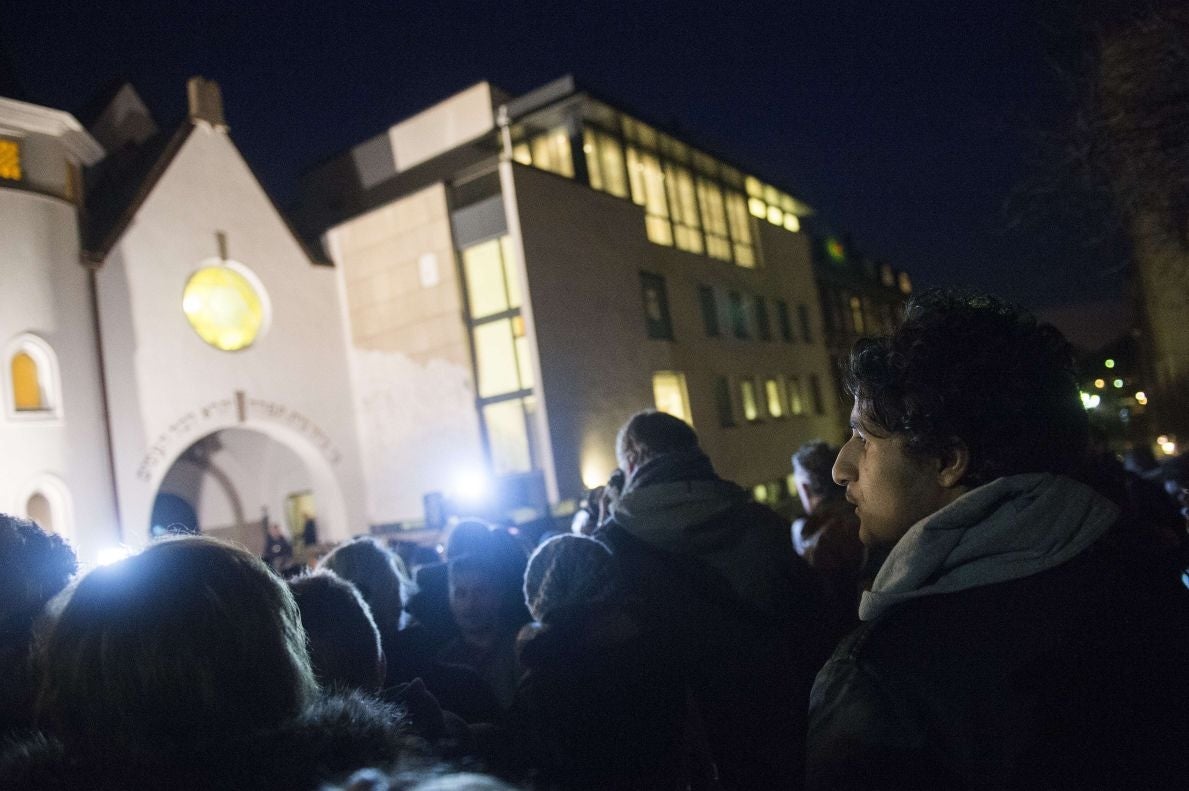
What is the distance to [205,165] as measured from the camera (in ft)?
51.1

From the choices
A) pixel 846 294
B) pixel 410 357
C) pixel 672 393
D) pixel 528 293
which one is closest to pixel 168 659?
pixel 528 293

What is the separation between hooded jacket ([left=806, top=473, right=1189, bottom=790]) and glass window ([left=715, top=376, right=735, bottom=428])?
68.0ft

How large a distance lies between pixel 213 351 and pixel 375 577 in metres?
13.4

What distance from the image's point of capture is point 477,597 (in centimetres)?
368

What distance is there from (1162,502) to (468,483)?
1306cm

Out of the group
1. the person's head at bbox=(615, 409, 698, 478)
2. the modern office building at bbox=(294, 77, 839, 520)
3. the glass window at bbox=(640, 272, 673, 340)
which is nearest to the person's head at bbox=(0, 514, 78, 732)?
the person's head at bbox=(615, 409, 698, 478)

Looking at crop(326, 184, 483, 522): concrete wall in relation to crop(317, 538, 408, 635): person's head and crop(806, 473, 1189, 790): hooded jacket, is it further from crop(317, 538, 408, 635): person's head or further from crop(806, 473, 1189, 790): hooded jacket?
crop(806, 473, 1189, 790): hooded jacket

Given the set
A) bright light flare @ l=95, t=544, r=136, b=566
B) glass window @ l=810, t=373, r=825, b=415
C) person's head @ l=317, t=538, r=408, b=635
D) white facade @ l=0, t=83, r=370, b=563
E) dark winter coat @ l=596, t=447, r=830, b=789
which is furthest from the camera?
glass window @ l=810, t=373, r=825, b=415

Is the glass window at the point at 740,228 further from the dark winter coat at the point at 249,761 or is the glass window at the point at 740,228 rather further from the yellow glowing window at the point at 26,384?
the dark winter coat at the point at 249,761

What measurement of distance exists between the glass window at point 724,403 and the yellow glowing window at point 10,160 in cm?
1702

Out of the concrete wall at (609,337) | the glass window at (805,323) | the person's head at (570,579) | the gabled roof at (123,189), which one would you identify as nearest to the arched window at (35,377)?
the gabled roof at (123,189)

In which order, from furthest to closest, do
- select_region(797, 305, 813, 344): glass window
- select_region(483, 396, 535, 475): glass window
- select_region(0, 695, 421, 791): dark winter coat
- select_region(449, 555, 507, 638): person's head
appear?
1. select_region(797, 305, 813, 344): glass window
2. select_region(483, 396, 535, 475): glass window
3. select_region(449, 555, 507, 638): person's head
4. select_region(0, 695, 421, 791): dark winter coat

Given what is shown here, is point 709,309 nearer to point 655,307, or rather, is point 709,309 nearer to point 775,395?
point 655,307

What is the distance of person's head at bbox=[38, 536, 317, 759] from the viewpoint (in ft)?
3.84
